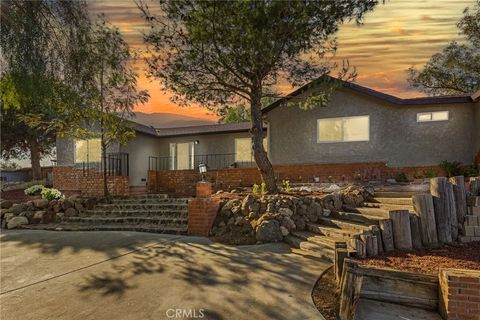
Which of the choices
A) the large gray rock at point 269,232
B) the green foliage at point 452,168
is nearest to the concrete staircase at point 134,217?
the large gray rock at point 269,232

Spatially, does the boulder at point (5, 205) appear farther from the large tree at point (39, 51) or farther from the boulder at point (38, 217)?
the large tree at point (39, 51)

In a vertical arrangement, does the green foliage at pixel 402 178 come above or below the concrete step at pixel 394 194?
above

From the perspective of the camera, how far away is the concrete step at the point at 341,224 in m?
6.53

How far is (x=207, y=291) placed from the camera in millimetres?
4375

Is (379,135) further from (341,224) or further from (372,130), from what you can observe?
(341,224)

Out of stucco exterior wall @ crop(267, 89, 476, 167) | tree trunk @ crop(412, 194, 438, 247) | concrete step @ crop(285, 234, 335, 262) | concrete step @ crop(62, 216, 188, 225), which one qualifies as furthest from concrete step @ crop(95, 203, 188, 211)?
tree trunk @ crop(412, 194, 438, 247)

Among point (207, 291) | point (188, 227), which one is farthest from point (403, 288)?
point (188, 227)

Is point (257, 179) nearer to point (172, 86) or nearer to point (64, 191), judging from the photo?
point (172, 86)

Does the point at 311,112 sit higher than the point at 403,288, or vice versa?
the point at 311,112

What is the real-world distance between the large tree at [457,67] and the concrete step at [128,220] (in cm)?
1886

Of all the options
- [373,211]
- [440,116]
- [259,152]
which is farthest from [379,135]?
[373,211]

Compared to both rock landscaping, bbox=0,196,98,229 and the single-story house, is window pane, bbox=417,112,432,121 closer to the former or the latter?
the single-story house

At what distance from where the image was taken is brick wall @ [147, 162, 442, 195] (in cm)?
1349

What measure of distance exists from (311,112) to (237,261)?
33.8 ft
